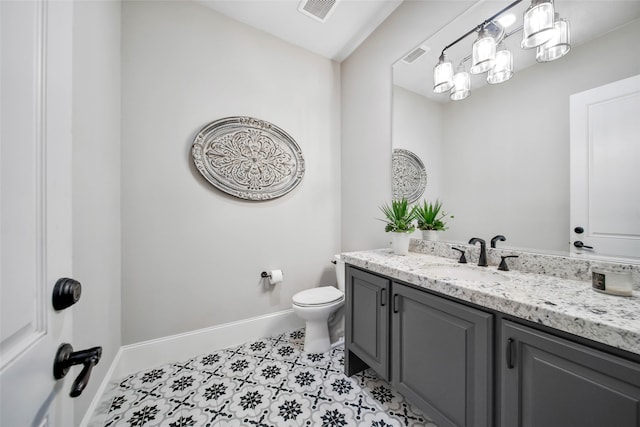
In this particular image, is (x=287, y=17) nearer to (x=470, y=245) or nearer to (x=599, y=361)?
(x=470, y=245)

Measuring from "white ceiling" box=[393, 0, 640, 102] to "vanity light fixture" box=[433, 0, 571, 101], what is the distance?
27mm

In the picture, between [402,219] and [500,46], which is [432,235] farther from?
[500,46]

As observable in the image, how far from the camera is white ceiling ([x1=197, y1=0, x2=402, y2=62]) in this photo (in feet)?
6.19

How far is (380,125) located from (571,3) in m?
1.21

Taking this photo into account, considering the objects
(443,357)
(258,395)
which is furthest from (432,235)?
(258,395)

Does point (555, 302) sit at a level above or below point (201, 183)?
below

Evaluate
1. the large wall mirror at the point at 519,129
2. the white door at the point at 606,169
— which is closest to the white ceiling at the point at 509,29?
the large wall mirror at the point at 519,129

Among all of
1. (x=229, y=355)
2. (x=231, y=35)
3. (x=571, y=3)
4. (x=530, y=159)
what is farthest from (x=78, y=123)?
(x=571, y=3)

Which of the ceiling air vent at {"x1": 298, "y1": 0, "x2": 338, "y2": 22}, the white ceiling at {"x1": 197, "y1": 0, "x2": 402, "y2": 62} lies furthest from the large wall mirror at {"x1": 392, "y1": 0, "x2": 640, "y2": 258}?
the ceiling air vent at {"x1": 298, "y1": 0, "x2": 338, "y2": 22}

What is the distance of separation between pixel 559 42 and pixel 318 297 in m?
2.09

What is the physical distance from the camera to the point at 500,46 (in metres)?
1.35

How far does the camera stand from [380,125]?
2.10m

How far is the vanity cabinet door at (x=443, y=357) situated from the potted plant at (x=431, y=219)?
65 cm

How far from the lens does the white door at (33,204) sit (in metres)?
0.35
